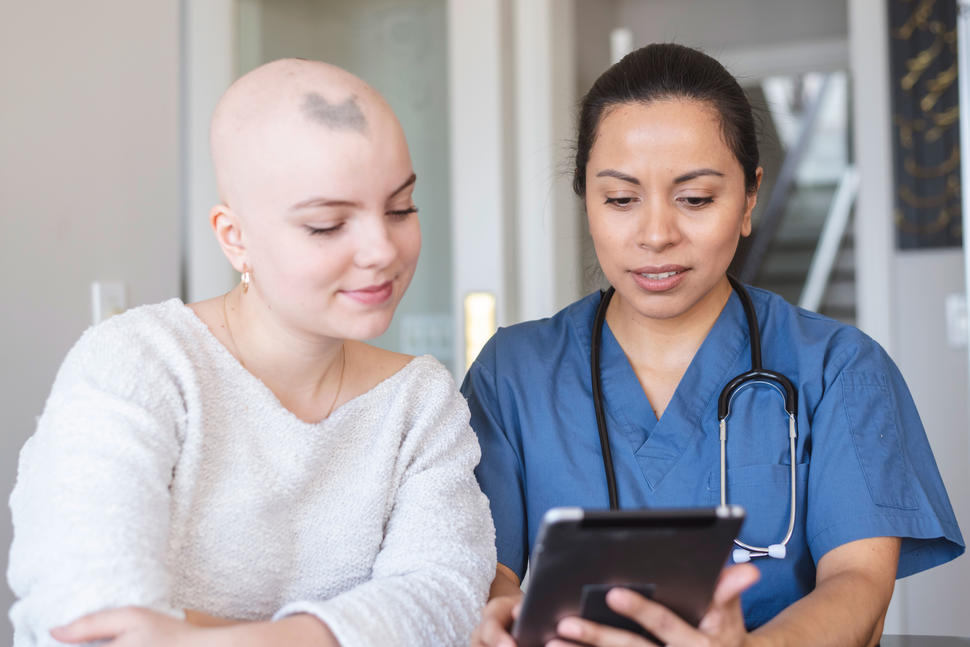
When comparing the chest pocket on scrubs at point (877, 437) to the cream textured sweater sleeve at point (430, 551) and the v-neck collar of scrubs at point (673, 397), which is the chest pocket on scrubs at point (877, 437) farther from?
the cream textured sweater sleeve at point (430, 551)

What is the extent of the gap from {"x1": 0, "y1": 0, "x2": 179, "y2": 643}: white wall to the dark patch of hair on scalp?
36.2 inches

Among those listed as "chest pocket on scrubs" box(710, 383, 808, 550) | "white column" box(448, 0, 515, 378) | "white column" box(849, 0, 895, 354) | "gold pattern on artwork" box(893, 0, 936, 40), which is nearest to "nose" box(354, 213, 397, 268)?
"chest pocket on scrubs" box(710, 383, 808, 550)

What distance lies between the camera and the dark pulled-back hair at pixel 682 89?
1.29 meters

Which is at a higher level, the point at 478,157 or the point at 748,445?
the point at 478,157

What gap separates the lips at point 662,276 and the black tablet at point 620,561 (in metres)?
0.52

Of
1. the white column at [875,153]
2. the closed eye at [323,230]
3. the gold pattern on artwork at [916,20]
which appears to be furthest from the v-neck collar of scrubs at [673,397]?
the gold pattern on artwork at [916,20]

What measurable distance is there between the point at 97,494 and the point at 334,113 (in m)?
0.41

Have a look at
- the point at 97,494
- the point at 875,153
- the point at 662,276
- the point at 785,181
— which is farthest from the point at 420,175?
the point at 785,181

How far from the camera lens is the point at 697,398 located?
1315mm

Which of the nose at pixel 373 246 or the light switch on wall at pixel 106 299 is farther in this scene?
the light switch on wall at pixel 106 299

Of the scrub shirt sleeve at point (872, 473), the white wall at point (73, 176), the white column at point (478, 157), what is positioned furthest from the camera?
the white column at point (478, 157)

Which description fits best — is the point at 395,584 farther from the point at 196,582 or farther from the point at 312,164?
the point at 312,164

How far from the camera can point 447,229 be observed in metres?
2.48

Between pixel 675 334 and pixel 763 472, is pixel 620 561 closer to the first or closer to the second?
pixel 763 472
